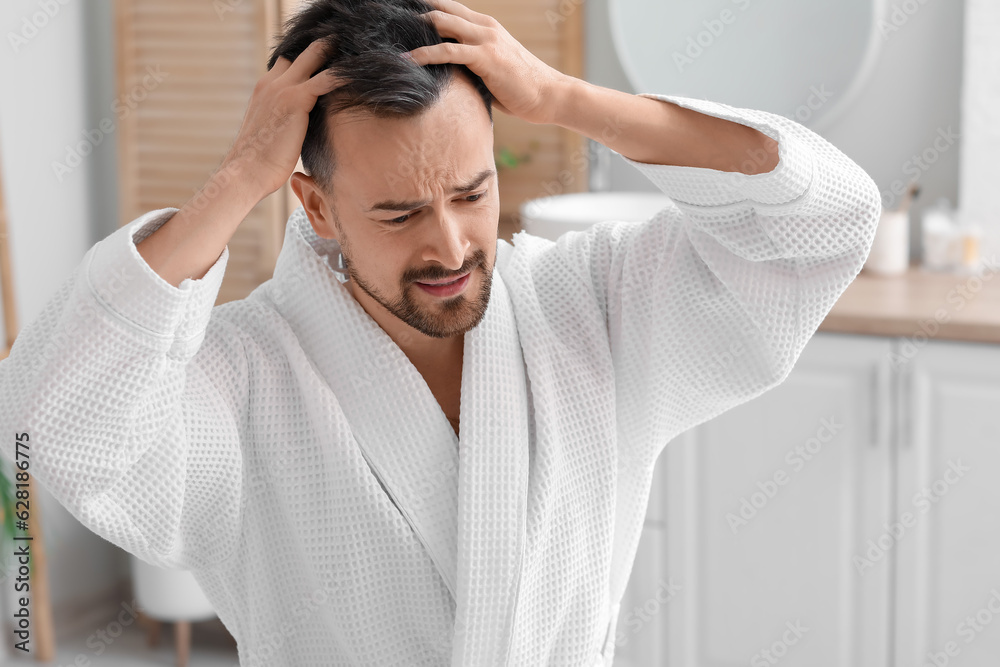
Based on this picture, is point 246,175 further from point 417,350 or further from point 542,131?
point 542,131

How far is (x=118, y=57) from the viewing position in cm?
258

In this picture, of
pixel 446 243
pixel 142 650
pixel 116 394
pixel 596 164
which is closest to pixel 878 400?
pixel 596 164

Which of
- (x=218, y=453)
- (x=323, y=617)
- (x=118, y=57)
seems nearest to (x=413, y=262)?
(x=218, y=453)

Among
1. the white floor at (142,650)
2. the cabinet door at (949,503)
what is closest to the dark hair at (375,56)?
the cabinet door at (949,503)

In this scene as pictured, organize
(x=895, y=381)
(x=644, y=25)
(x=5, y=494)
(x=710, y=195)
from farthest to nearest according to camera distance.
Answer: (x=644, y=25), (x=5, y=494), (x=895, y=381), (x=710, y=195)

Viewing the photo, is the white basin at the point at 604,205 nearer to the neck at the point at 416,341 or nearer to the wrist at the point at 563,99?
the neck at the point at 416,341

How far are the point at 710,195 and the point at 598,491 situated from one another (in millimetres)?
348

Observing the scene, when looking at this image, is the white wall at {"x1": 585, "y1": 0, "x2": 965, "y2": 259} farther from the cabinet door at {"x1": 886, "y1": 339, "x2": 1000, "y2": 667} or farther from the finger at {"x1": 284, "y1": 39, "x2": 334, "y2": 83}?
the finger at {"x1": 284, "y1": 39, "x2": 334, "y2": 83}

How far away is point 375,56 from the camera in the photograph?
3.01ft

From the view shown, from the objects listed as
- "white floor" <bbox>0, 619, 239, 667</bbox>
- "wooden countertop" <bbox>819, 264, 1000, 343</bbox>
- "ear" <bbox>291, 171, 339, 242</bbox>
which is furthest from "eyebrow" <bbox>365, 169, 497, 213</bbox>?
"white floor" <bbox>0, 619, 239, 667</bbox>

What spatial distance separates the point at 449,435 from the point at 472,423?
0.13 feet

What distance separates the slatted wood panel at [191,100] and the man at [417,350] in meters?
1.42

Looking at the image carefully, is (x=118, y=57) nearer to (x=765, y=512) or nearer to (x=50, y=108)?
(x=50, y=108)

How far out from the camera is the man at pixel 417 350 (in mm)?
891
